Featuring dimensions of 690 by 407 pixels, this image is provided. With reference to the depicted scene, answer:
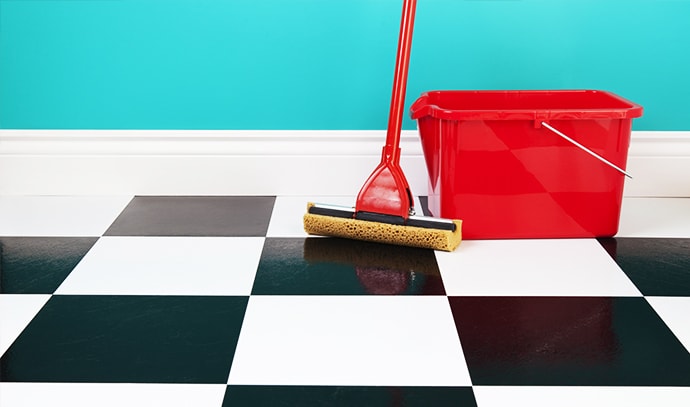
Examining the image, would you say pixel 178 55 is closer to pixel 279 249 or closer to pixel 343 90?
pixel 343 90

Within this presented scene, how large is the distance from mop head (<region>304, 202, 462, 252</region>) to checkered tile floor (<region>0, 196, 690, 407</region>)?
0.02 metres

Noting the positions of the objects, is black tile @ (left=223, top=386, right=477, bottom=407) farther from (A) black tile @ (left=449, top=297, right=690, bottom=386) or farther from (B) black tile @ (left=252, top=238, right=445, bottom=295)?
(B) black tile @ (left=252, top=238, right=445, bottom=295)

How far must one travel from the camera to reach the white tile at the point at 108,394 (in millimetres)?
1010

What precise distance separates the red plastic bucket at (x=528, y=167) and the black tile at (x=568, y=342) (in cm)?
28

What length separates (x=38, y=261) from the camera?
1473mm

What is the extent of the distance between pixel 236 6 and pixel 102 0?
0.28 metres

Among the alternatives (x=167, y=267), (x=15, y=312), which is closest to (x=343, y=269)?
(x=167, y=267)

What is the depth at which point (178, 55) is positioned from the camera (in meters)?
1.80

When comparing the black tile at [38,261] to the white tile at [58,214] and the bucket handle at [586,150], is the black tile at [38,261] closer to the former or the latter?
the white tile at [58,214]

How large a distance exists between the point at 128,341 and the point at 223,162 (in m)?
0.74

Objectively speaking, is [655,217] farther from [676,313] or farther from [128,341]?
[128,341]

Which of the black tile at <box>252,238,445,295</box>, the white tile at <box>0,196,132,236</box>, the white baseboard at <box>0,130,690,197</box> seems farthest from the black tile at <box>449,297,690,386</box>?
the white tile at <box>0,196,132,236</box>

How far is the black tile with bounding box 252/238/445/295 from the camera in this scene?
1.34 metres

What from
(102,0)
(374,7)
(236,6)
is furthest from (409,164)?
(102,0)
